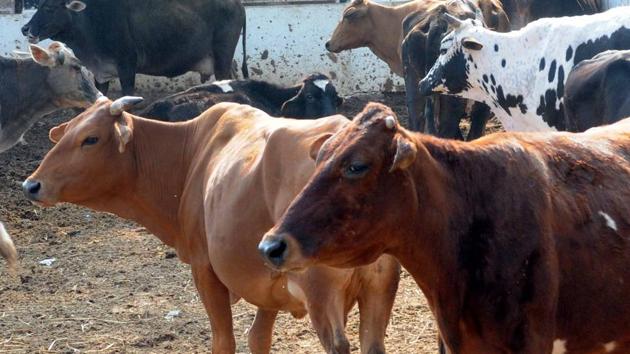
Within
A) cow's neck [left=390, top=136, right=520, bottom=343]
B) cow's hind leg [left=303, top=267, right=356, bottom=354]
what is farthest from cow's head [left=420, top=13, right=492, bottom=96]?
cow's neck [left=390, top=136, right=520, bottom=343]

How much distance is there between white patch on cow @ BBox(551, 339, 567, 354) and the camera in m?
4.25

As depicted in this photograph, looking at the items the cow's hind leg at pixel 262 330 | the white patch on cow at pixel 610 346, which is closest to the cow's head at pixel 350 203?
the white patch on cow at pixel 610 346

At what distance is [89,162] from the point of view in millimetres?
6516

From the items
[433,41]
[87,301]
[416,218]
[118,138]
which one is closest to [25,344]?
[87,301]

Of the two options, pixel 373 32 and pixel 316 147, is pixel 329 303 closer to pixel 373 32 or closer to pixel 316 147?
pixel 316 147

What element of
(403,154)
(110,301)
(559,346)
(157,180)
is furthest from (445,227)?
(110,301)

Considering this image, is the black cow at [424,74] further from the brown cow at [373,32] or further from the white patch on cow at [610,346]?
the white patch on cow at [610,346]

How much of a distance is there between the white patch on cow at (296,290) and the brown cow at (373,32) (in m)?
9.31

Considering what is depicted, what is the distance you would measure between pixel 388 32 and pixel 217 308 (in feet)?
29.2

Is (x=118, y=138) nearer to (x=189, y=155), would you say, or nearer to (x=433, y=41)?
(x=189, y=155)

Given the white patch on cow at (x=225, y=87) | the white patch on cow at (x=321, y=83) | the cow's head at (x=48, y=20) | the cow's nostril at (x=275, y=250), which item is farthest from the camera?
the cow's head at (x=48, y=20)

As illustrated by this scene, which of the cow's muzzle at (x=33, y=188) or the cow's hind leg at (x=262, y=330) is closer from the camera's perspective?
the cow's hind leg at (x=262, y=330)

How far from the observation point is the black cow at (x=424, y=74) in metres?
11.4

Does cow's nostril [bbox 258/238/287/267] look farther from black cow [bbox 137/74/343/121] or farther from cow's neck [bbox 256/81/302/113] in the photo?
cow's neck [bbox 256/81/302/113]
